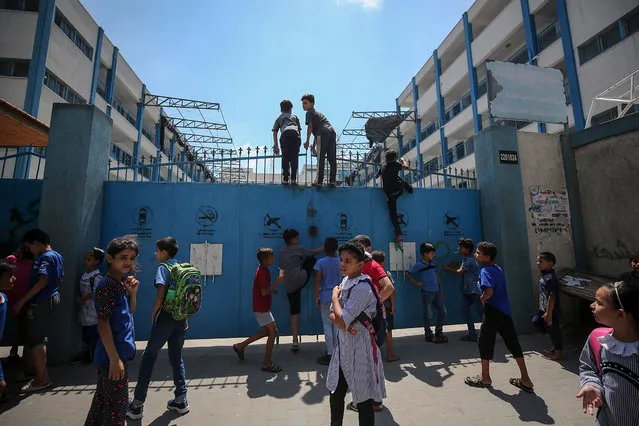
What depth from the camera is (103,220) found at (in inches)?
221

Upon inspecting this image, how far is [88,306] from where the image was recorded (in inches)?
183

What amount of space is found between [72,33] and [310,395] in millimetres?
19595

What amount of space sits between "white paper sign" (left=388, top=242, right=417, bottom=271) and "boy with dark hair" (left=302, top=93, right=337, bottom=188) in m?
1.81

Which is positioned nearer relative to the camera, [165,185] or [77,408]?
[77,408]

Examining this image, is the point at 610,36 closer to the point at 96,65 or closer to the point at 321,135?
the point at 321,135

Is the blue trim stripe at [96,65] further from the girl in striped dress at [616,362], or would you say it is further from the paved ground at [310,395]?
the girl in striped dress at [616,362]

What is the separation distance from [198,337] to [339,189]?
3.78 m

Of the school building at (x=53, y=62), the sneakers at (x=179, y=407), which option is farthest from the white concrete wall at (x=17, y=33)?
the sneakers at (x=179, y=407)

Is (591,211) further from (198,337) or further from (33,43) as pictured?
(33,43)

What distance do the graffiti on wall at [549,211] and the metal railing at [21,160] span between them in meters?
9.01

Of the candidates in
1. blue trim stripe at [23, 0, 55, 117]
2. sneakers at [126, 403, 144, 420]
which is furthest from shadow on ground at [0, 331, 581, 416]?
blue trim stripe at [23, 0, 55, 117]

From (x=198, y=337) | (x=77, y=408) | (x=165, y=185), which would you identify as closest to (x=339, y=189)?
(x=165, y=185)

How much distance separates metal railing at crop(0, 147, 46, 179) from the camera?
5.59m

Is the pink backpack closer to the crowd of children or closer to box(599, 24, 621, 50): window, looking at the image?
the crowd of children
